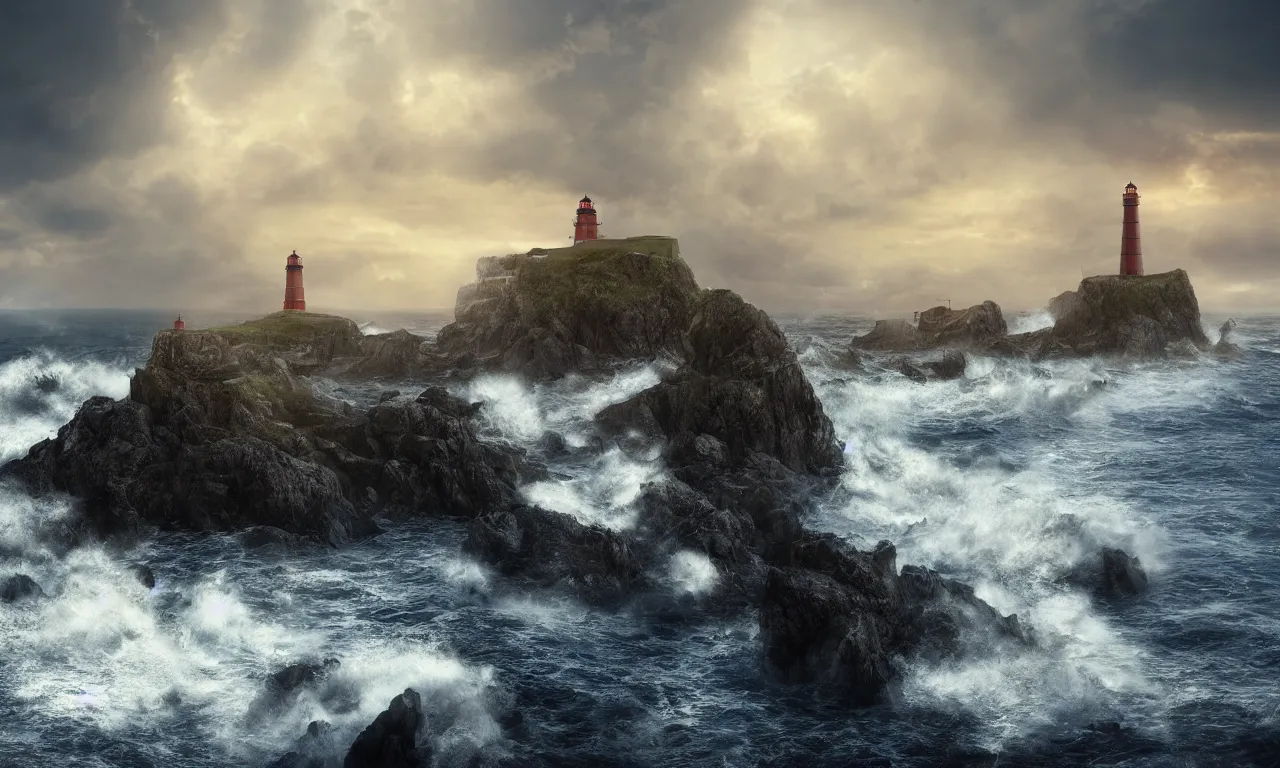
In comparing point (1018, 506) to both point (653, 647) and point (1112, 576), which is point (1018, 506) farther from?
point (653, 647)

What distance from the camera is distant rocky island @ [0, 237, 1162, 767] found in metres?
33.8

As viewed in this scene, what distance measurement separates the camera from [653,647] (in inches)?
1372

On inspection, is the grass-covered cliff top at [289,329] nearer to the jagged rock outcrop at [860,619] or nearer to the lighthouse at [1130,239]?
the jagged rock outcrop at [860,619]

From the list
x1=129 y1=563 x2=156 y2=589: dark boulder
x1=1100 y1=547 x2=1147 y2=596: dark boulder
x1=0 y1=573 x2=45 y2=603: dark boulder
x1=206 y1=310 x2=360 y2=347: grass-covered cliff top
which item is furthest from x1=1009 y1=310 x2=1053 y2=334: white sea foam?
x1=0 y1=573 x2=45 y2=603: dark boulder

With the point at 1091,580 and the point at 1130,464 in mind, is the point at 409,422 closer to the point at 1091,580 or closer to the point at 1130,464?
the point at 1091,580

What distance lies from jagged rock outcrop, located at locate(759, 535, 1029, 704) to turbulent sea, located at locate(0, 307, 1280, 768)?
0.97 metres

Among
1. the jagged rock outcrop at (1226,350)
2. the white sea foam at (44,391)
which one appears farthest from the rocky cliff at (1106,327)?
the white sea foam at (44,391)

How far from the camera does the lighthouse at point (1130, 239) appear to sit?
4136 inches

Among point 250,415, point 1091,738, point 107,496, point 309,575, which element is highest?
point 250,415

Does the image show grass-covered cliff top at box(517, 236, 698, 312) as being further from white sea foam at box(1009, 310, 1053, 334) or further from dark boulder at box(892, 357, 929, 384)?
white sea foam at box(1009, 310, 1053, 334)

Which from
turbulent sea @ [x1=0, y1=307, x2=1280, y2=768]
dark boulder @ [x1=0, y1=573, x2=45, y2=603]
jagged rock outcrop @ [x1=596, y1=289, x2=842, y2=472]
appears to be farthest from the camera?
jagged rock outcrop @ [x1=596, y1=289, x2=842, y2=472]

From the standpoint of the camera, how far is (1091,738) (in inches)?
1113

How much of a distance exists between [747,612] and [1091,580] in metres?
15.0

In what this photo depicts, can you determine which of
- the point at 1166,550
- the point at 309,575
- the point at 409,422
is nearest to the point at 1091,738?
the point at 1166,550
